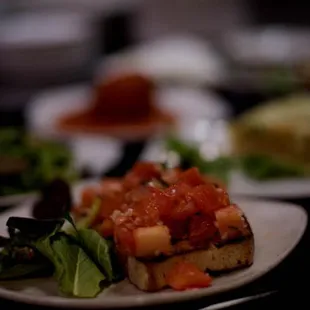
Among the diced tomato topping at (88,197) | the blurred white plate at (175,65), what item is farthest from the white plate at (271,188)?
the blurred white plate at (175,65)

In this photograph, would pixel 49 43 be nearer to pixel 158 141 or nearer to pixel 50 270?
pixel 158 141

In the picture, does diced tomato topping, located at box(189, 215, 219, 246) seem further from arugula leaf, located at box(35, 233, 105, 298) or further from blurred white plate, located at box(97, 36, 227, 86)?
blurred white plate, located at box(97, 36, 227, 86)

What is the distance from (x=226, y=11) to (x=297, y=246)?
18.8 feet

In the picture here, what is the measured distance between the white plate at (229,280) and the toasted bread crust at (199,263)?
0.06 ft

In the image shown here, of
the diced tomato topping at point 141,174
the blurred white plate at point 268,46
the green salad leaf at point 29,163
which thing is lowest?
the blurred white plate at point 268,46

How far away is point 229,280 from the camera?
56.7 inches

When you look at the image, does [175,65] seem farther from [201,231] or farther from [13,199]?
[201,231]

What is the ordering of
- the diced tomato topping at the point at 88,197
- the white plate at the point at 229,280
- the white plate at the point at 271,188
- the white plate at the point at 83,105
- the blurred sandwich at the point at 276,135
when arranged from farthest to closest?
the white plate at the point at 83,105
the blurred sandwich at the point at 276,135
the white plate at the point at 271,188
the diced tomato topping at the point at 88,197
the white plate at the point at 229,280

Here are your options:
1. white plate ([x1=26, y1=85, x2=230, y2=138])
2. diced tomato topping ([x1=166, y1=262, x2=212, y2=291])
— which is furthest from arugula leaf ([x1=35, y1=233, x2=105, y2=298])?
white plate ([x1=26, y1=85, x2=230, y2=138])

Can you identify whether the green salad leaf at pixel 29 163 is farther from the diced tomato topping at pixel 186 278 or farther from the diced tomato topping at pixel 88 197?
the diced tomato topping at pixel 186 278

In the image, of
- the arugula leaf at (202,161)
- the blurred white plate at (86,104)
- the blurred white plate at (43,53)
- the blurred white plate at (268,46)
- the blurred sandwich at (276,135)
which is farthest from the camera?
the blurred white plate at (43,53)

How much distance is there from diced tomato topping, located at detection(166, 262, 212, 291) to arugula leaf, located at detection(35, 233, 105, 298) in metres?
0.15

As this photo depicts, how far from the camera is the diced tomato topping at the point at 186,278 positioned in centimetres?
140

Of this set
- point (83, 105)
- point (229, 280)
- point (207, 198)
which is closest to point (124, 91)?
point (83, 105)
